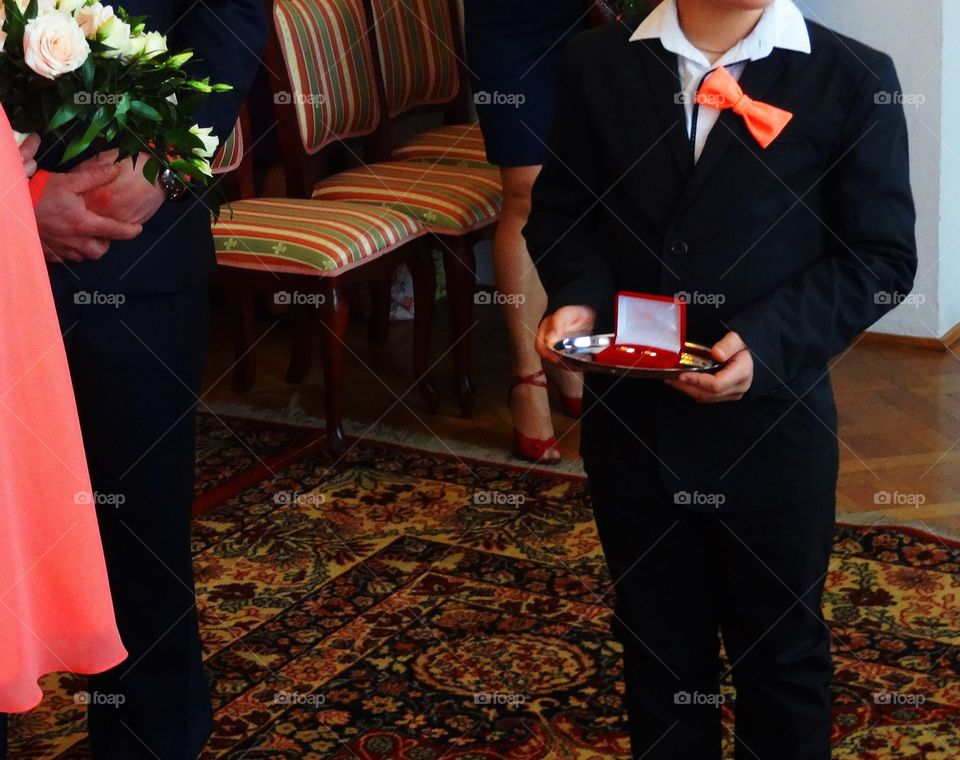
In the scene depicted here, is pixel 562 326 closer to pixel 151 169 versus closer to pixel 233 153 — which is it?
pixel 151 169

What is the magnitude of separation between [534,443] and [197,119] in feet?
6.26

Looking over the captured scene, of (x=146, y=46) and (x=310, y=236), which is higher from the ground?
(x=146, y=46)

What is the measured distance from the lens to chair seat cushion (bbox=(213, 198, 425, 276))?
352cm

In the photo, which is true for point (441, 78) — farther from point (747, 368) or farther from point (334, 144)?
point (747, 368)

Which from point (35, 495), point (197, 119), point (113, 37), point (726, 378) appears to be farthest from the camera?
point (197, 119)

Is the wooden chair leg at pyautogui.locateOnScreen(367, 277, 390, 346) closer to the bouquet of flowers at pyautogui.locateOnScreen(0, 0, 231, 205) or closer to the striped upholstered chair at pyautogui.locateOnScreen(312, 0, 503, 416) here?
the striped upholstered chair at pyautogui.locateOnScreen(312, 0, 503, 416)

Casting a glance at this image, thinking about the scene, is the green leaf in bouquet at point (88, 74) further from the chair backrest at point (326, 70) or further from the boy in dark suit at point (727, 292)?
the chair backrest at point (326, 70)

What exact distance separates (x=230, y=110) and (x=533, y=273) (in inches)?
69.9

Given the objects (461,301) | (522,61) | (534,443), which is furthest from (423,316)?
(522,61)

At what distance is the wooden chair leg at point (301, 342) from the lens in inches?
165

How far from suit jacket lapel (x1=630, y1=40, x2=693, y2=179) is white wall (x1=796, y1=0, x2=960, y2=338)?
2.72 meters

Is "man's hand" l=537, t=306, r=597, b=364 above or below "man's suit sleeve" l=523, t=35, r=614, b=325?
below

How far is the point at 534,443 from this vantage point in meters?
3.61

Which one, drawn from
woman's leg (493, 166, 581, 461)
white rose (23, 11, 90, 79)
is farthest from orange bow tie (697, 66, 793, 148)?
woman's leg (493, 166, 581, 461)
